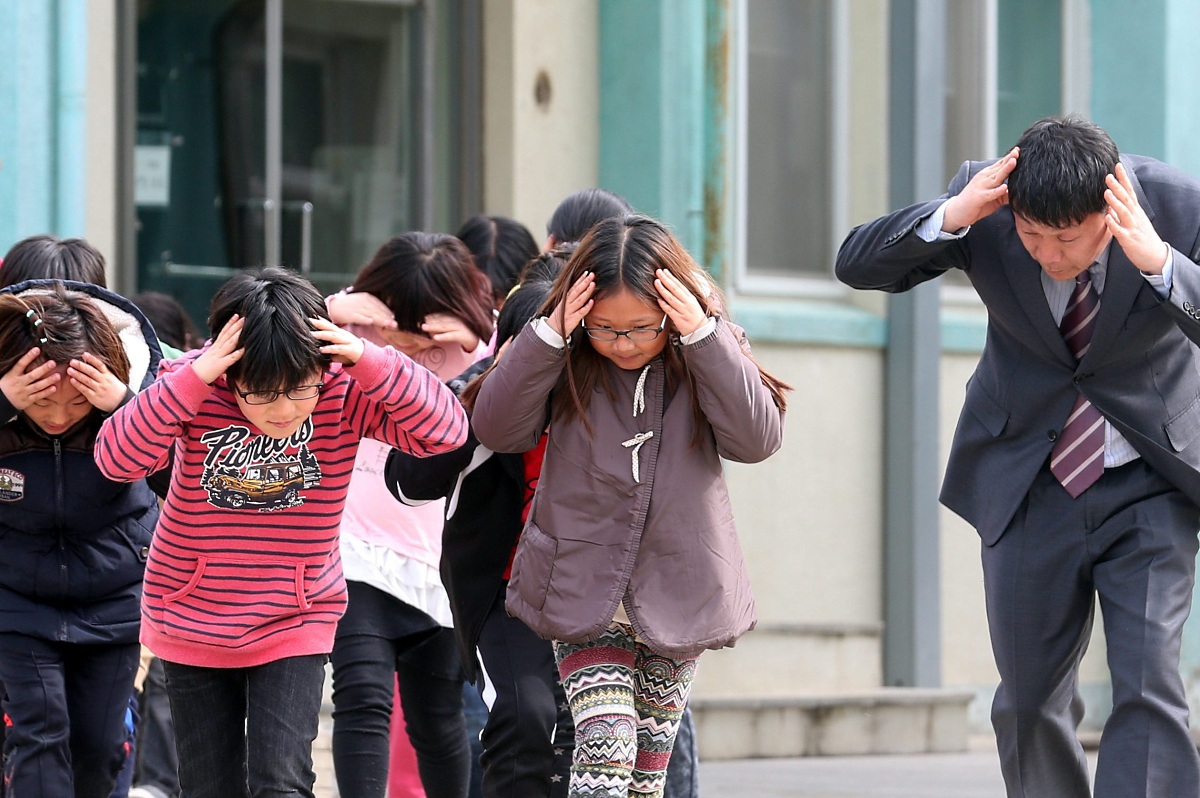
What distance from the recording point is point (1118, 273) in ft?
13.9

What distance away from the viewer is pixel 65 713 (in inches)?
191

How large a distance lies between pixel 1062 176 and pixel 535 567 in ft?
4.79

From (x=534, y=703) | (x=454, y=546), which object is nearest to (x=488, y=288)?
(x=454, y=546)

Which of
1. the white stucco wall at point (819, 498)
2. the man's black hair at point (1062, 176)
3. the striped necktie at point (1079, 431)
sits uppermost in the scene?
the man's black hair at point (1062, 176)

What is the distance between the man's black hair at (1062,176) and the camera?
4.04m

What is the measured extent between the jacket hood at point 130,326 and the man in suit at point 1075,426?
1836 millimetres

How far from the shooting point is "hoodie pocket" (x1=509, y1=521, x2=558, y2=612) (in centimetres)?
427

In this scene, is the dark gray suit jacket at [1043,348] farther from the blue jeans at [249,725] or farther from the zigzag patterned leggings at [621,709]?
the blue jeans at [249,725]

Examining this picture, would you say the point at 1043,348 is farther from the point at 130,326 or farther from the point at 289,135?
the point at 289,135

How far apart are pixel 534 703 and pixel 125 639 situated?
3.92 ft

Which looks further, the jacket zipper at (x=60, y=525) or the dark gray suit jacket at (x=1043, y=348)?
the jacket zipper at (x=60, y=525)

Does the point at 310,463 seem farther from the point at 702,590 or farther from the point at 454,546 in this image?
the point at 702,590

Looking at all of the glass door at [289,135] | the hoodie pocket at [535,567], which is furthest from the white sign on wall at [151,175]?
the hoodie pocket at [535,567]

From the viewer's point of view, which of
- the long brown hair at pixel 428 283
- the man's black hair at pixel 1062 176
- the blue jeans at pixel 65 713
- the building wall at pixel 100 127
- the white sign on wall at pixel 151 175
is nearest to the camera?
the man's black hair at pixel 1062 176
